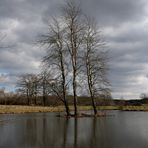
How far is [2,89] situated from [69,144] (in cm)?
7768

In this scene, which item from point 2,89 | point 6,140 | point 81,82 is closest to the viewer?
point 6,140

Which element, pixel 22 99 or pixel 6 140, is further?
pixel 22 99

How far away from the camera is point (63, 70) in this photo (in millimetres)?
30188

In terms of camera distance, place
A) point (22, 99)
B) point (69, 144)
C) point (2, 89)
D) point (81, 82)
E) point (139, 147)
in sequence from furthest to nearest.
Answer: point (2, 89) < point (22, 99) < point (81, 82) < point (69, 144) < point (139, 147)

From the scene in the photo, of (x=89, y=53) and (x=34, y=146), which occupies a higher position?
(x=89, y=53)

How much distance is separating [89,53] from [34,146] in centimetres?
2255

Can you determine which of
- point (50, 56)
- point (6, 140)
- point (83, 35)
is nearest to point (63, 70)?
point (50, 56)

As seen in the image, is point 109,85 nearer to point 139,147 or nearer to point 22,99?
point 139,147

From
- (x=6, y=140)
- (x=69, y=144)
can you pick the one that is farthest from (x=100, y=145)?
(x=6, y=140)

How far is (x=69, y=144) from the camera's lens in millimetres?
10062

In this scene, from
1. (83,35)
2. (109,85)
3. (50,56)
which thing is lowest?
(109,85)

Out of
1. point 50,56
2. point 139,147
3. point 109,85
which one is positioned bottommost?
point 139,147

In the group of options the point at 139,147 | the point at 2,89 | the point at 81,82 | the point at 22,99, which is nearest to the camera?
the point at 139,147

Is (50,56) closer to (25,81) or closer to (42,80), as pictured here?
(42,80)
